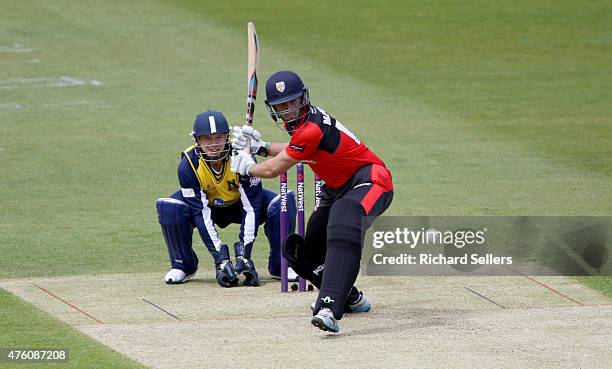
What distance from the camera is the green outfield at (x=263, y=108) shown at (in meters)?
12.3

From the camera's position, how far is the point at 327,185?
9.01 meters

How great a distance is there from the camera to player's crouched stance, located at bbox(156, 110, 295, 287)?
9.95 meters

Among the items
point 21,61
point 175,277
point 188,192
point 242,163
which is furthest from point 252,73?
point 21,61

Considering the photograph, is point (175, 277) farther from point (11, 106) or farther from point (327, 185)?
point (11, 106)

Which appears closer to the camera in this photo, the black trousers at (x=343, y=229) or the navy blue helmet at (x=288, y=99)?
the black trousers at (x=343, y=229)

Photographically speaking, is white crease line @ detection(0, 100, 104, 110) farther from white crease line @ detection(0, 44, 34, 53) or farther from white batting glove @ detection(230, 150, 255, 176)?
white batting glove @ detection(230, 150, 255, 176)

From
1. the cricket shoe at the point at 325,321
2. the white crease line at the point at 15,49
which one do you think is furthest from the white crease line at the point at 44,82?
the cricket shoe at the point at 325,321

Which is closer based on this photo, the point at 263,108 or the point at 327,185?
the point at 327,185

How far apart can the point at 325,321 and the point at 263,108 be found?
952 centimetres

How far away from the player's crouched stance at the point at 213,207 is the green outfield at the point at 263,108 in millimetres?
632

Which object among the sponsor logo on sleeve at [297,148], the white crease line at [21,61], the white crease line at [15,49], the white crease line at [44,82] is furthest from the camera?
the white crease line at [15,49]

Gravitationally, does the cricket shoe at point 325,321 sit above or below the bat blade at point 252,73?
below

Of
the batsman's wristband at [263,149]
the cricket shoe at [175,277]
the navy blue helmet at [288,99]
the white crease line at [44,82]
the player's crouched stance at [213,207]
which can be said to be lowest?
the cricket shoe at [175,277]

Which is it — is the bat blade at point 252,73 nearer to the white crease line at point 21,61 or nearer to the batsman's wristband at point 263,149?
the batsman's wristband at point 263,149
